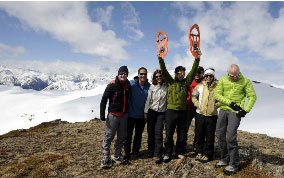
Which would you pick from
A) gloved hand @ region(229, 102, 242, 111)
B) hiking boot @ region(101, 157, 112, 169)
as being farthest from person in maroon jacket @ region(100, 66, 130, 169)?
gloved hand @ region(229, 102, 242, 111)

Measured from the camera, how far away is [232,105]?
11.4 m

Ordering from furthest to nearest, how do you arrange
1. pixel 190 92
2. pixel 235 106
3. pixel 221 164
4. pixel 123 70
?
pixel 190 92
pixel 123 70
pixel 221 164
pixel 235 106

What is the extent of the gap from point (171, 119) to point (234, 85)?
2905mm

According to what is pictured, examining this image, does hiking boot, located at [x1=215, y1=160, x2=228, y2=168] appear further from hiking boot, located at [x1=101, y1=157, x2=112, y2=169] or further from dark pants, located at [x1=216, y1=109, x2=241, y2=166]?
hiking boot, located at [x1=101, y1=157, x2=112, y2=169]

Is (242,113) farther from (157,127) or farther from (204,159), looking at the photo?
(157,127)

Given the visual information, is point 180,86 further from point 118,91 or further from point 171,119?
point 118,91

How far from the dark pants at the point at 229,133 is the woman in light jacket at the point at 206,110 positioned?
756 mm

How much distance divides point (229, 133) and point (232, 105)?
1051 mm

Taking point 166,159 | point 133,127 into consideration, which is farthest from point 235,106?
point 133,127

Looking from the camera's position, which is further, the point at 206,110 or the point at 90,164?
the point at 90,164

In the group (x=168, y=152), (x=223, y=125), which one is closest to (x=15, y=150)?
(x=168, y=152)

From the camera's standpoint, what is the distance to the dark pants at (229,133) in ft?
38.0

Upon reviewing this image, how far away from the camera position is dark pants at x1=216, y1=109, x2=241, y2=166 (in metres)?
11.6

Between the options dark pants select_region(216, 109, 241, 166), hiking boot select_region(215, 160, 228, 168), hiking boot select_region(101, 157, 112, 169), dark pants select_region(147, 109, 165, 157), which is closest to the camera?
dark pants select_region(216, 109, 241, 166)
